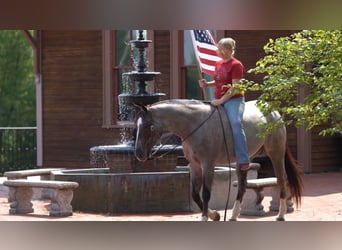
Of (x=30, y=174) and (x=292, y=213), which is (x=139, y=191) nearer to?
(x=292, y=213)

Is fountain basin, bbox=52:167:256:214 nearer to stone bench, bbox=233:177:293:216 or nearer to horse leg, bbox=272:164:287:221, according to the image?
stone bench, bbox=233:177:293:216

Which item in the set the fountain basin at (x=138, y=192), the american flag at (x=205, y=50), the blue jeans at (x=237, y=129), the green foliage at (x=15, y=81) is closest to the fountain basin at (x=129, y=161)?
the fountain basin at (x=138, y=192)

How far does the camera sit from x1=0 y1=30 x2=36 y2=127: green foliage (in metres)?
24.6

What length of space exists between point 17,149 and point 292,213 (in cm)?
897

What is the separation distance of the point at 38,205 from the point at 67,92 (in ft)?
15.0

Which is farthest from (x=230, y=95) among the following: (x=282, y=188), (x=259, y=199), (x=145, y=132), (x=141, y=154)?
(x=259, y=199)

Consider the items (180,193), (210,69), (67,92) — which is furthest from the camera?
(67,92)

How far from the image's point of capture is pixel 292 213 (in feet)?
26.5

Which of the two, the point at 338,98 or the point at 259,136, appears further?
the point at 259,136

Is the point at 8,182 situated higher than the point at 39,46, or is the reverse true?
the point at 39,46

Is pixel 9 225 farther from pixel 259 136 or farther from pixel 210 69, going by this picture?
pixel 210 69

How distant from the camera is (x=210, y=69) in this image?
8.63 m
